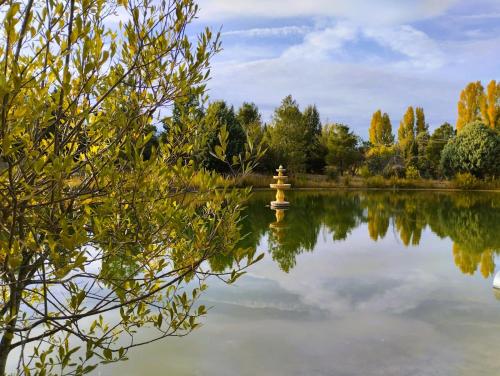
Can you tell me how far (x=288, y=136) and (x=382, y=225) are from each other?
1188cm

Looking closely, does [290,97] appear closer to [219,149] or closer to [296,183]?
[296,183]

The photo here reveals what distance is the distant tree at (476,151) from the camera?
18.1 m

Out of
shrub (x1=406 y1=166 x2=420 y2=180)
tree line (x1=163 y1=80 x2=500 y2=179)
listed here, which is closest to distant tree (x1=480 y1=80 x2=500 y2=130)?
tree line (x1=163 y1=80 x2=500 y2=179)

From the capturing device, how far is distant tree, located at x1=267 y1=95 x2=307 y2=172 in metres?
19.2

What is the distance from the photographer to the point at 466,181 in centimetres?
1802

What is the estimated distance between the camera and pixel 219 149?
4.57 feet

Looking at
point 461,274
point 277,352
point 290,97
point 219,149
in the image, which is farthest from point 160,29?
point 290,97

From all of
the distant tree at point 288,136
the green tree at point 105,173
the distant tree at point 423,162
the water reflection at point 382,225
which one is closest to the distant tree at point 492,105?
the distant tree at point 423,162

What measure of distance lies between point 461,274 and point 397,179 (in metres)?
15.1

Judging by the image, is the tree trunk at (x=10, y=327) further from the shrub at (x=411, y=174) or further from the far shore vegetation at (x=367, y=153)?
the shrub at (x=411, y=174)

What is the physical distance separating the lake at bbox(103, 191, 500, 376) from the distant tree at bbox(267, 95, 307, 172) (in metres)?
12.5

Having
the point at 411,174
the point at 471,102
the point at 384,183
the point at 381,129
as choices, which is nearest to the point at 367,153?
the point at 411,174

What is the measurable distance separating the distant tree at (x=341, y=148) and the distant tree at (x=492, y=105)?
8688 mm

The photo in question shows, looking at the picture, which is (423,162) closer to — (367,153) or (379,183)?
(367,153)
